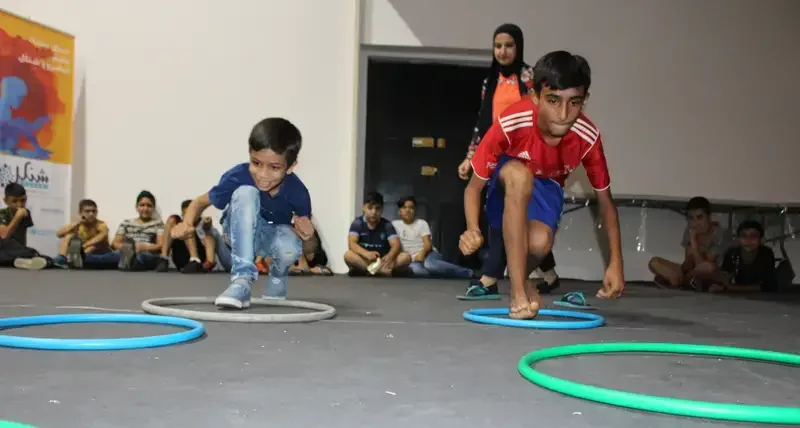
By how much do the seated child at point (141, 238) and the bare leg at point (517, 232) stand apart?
11.9 ft

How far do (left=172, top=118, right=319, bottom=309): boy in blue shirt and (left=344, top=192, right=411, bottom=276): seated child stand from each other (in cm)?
242

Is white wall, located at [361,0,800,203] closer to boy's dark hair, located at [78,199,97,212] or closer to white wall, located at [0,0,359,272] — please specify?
white wall, located at [0,0,359,272]

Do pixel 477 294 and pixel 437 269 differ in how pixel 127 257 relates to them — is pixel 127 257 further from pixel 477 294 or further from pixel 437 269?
pixel 477 294

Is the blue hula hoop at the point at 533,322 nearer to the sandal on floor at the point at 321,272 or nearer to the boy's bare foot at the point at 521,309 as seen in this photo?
the boy's bare foot at the point at 521,309

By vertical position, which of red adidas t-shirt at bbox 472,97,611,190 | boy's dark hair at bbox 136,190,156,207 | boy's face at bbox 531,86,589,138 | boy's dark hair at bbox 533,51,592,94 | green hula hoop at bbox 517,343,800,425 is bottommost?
green hula hoop at bbox 517,343,800,425

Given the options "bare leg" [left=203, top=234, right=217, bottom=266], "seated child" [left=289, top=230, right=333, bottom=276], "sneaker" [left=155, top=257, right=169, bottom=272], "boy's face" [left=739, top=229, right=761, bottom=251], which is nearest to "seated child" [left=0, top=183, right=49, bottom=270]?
"sneaker" [left=155, top=257, right=169, bottom=272]

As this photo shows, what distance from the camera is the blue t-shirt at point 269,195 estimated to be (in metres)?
2.44

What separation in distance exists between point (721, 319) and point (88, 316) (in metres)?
2.17

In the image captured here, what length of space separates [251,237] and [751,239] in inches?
153

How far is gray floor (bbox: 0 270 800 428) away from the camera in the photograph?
980mm

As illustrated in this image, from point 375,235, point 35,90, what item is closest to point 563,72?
point 375,235

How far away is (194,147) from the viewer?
5746 millimetres

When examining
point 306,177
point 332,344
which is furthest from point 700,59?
point 332,344

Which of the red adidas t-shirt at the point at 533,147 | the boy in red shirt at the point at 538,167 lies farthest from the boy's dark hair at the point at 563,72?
the red adidas t-shirt at the point at 533,147
